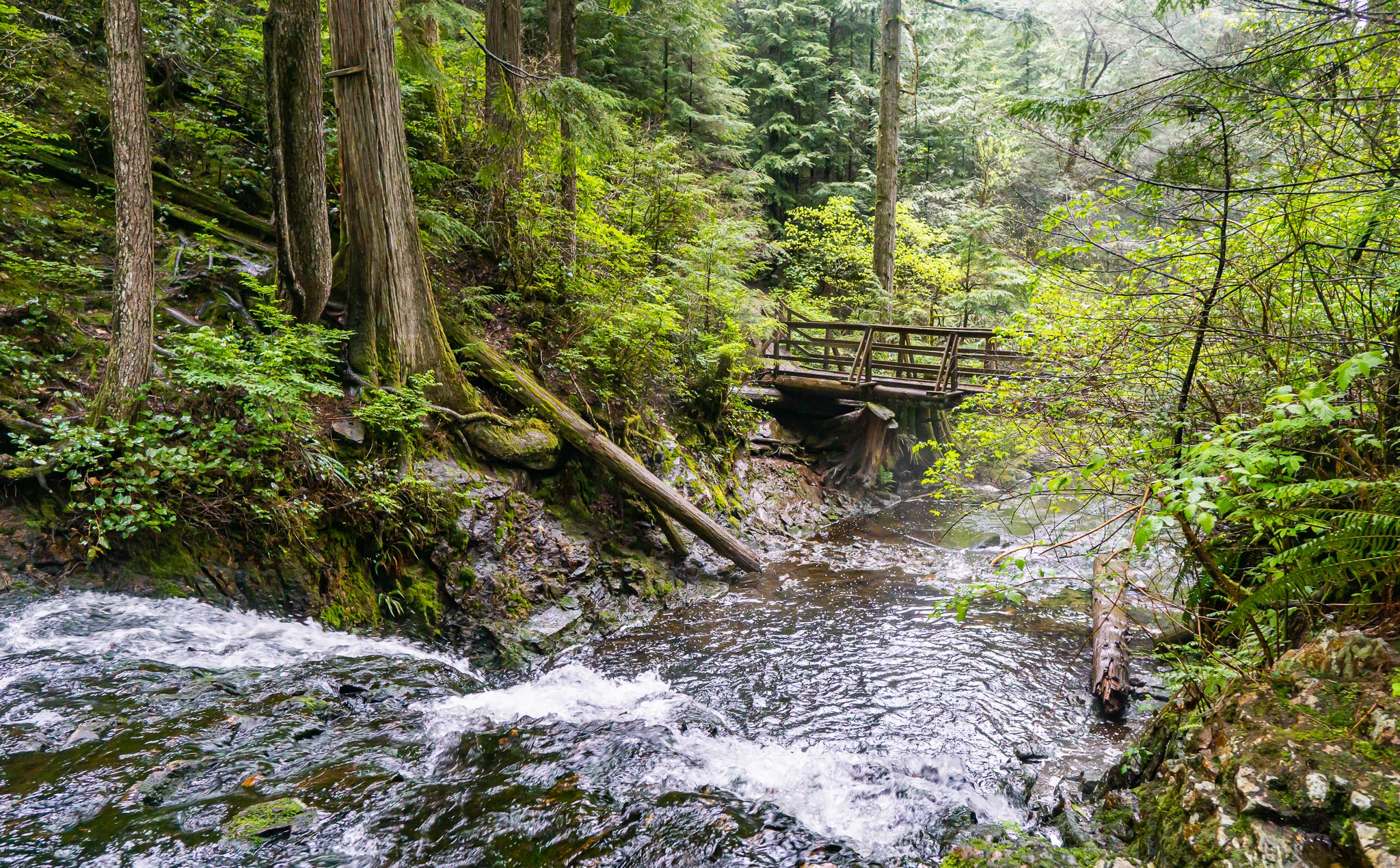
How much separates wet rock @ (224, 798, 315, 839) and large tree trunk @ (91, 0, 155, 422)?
3325 mm

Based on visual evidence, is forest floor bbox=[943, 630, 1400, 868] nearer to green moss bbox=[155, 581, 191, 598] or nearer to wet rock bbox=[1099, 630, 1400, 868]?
wet rock bbox=[1099, 630, 1400, 868]

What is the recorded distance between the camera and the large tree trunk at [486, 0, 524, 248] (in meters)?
8.00

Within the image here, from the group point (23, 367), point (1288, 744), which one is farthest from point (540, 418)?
point (1288, 744)

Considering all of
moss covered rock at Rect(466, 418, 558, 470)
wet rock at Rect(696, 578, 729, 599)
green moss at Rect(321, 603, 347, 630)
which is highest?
moss covered rock at Rect(466, 418, 558, 470)

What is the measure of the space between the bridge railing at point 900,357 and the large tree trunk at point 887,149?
1.71 meters

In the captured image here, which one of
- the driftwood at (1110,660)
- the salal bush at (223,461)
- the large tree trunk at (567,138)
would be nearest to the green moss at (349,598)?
the salal bush at (223,461)

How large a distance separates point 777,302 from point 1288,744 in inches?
493

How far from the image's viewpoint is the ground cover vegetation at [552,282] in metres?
2.99

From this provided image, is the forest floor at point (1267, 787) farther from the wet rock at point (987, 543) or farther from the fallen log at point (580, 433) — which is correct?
the wet rock at point (987, 543)

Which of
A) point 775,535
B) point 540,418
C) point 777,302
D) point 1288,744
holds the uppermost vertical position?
point 777,302

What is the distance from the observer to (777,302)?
14391 mm

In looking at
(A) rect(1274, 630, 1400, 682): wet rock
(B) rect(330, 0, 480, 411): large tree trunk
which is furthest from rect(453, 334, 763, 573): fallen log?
(A) rect(1274, 630, 1400, 682): wet rock

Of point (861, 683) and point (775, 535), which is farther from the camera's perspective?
point (775, 535)

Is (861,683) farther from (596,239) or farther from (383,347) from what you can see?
(596,239)
